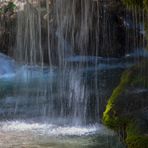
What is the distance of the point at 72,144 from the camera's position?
381 inches

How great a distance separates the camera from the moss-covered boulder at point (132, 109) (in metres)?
7.31

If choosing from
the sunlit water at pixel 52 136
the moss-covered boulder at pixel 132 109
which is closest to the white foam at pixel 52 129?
the sunlit water at pixel 52 136

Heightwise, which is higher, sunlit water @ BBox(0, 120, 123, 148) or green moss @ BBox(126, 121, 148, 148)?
green moss @ BBox(126, 121, 148, 148)

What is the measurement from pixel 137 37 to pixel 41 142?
12188 mm

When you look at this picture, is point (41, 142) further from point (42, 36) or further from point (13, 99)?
point (42, 36)

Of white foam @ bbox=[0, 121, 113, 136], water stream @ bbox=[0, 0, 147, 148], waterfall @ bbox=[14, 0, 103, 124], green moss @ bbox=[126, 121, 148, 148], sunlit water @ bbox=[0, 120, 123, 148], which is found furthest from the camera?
waterfall @ bbox=[14, 0, 103, 124]

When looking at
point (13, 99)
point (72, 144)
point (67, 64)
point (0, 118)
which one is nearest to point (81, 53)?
point (67, 64)

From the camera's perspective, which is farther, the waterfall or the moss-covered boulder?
the waterfall

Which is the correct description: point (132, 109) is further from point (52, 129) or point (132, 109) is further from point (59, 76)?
point (59, 76)

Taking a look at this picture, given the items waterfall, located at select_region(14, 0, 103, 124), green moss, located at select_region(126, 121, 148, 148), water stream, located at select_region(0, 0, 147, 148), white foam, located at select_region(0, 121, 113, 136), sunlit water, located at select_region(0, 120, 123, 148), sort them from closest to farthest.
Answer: green moss, located at select_region(126, 121, 148, 148)
sunlit water, located at select_region(0, 120, 123, 148)
water stream, located at select_region(0, 0, 147, 148)
white foam, located at select_region(0, 121, 113, 136)
waterfall, located at select_region(14, 0, 103, 124)

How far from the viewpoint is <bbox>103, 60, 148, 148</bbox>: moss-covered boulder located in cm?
731

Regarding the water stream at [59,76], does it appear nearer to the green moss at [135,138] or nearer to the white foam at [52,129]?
the white foam at [52,129]

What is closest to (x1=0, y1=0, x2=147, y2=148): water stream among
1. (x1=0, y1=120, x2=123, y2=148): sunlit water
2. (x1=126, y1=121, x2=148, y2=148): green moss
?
(x1=0, y1=120, x2=123, y2=148): sunlit water

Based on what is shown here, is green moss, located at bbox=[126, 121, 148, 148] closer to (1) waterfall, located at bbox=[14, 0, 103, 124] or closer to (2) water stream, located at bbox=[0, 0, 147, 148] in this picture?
(2) water stream, located at bbox=[0, 0, 147, 148]
